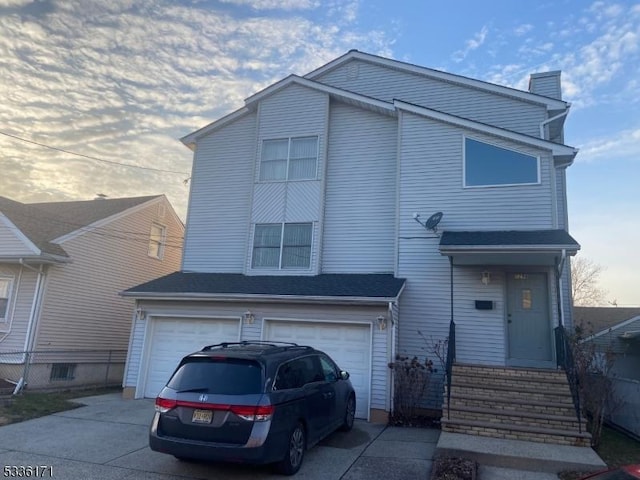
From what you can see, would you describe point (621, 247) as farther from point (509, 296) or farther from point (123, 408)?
point (123, 408)

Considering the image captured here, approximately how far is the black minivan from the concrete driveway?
Result: 543 millimetres

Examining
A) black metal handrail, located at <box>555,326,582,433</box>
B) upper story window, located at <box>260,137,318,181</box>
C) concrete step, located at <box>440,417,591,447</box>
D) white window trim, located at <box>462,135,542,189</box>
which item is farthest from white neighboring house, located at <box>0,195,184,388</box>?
black metal handrail, located at <box>555,326,582,433</box>

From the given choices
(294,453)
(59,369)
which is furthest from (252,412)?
(59,369)

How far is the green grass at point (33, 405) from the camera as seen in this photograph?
9.12 m

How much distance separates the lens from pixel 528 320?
1074 cm

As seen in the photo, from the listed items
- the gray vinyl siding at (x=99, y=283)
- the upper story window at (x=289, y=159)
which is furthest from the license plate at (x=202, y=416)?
the gray vinyl siding at (x=99, y=283)

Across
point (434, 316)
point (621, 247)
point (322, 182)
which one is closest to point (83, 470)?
point (434, 316)

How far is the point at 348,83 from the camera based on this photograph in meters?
15.4

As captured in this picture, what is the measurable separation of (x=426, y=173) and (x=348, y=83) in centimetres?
523

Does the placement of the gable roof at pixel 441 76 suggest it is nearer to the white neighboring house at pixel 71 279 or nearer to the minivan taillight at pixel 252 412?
the white neighboring house at pixel 71 279

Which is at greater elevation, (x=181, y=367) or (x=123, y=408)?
(x=181, y=367)

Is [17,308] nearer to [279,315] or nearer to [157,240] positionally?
[157,240]

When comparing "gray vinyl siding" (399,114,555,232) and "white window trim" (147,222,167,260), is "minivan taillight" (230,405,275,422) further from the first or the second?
"white window trim" (147,222,167,260)

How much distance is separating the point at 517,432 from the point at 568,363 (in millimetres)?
2115
